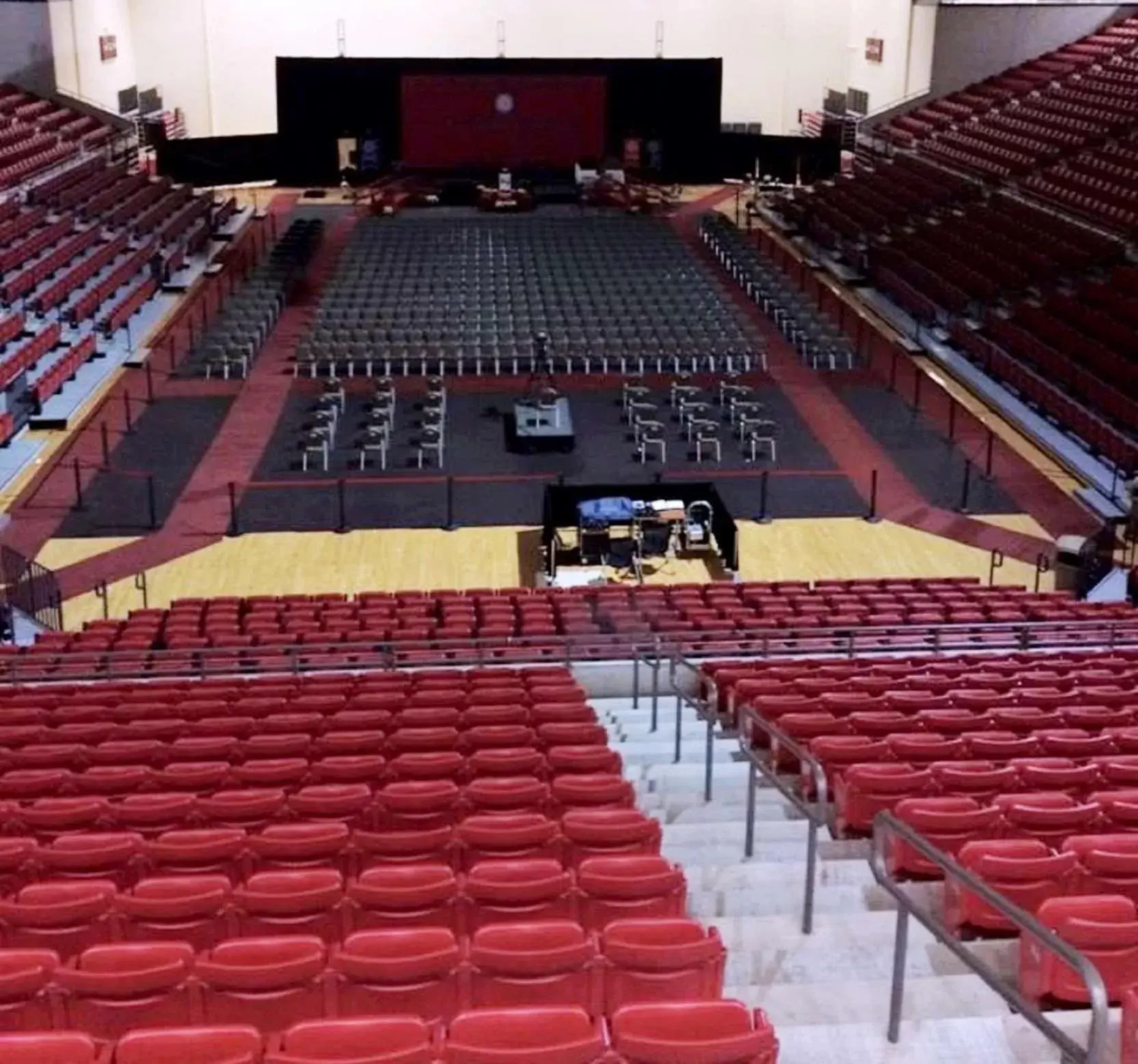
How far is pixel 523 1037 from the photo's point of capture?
14.3 feet

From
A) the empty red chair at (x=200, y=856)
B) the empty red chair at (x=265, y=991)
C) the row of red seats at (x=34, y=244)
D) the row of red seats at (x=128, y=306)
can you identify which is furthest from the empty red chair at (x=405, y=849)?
the row of red seats at (x=128, y=306)

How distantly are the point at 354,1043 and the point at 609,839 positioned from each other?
281 cm

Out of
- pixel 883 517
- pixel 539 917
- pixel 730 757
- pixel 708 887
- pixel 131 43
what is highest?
pixel 131 43

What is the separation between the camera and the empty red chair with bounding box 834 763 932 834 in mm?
7355

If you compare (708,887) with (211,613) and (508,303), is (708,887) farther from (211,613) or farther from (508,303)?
(508,303)

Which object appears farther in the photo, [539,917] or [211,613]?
[211,613]

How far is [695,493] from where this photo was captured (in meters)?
19.1

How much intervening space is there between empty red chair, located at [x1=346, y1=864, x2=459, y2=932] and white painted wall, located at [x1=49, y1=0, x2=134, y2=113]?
126 feet

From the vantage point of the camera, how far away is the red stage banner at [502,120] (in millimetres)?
46500

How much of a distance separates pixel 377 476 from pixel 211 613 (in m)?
6.82

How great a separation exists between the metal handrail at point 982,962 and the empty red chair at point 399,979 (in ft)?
5.37

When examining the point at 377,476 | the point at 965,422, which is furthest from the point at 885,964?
the point at 965,422

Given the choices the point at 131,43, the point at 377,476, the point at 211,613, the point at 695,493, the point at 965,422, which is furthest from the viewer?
the point at 131,43

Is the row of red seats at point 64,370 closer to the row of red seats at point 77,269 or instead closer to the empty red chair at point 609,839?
the row of red seats at point 77,269
